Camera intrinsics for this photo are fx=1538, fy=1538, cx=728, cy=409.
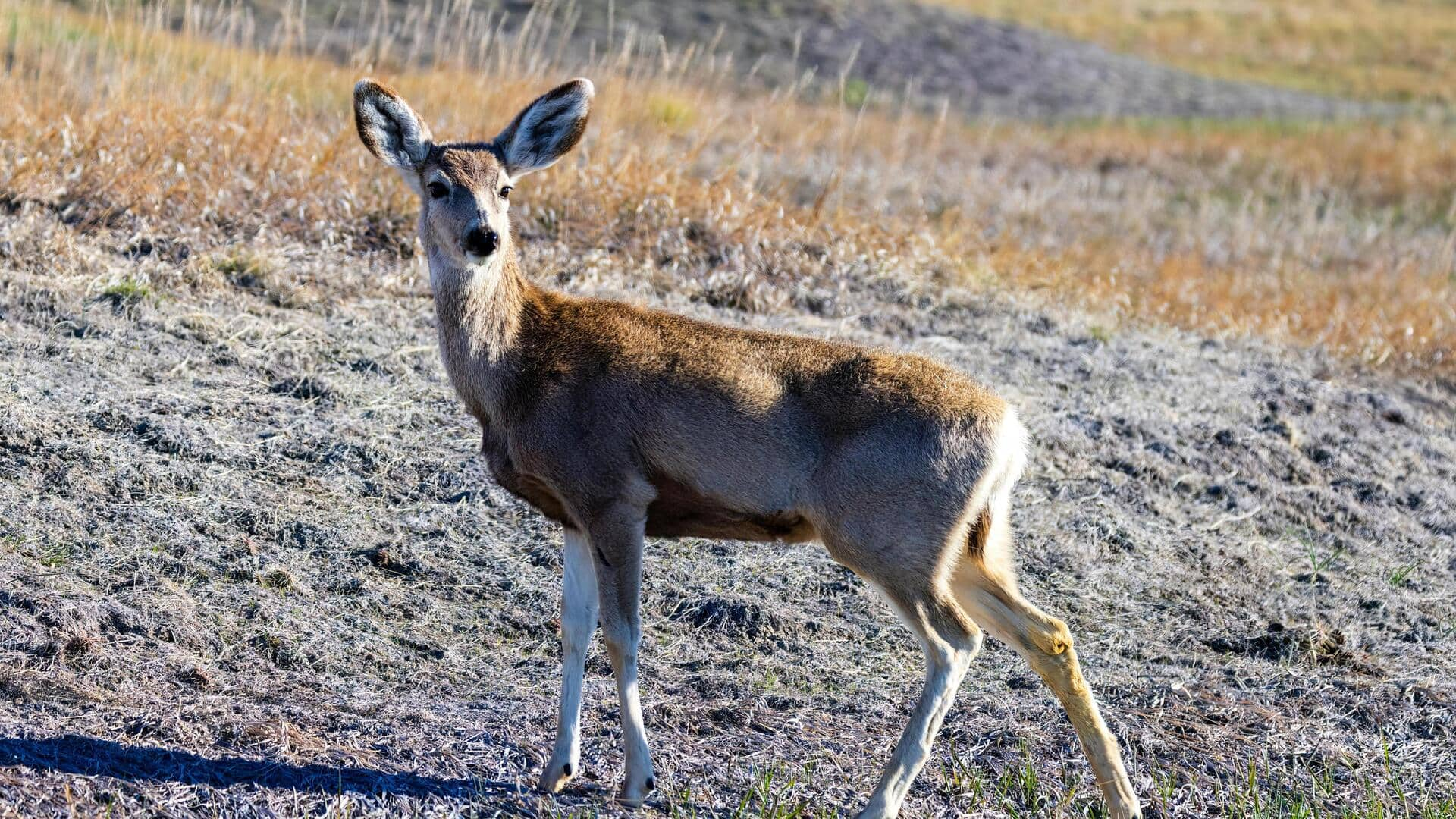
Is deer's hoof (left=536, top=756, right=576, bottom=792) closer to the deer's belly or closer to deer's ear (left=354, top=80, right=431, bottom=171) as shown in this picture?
the deer's belly

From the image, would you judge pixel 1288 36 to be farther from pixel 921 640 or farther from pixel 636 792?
pixel 636 792

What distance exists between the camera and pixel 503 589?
6.90 metres

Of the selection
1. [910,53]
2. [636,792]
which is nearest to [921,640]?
[636,792]

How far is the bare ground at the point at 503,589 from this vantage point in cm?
545

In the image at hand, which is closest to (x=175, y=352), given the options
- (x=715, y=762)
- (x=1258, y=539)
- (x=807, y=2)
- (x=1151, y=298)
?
(x=715, y=762)

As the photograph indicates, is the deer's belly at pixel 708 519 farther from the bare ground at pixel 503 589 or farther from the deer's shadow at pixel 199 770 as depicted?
the deer's shadow at pixel 199 770

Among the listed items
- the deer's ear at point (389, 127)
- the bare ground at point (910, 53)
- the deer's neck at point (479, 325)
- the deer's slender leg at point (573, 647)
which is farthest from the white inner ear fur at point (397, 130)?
the bare ground at point (910, 53)

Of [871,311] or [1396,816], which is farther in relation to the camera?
[871,311]

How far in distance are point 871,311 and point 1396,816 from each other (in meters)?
5.68

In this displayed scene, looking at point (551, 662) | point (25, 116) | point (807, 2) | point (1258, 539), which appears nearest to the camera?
point (551, 662)

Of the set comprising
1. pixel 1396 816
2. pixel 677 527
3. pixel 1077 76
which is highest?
pixel 677 527

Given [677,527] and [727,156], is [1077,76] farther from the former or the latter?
[677,527]

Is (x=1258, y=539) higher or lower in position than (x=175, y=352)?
higher

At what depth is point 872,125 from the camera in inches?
744
